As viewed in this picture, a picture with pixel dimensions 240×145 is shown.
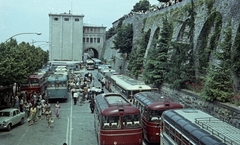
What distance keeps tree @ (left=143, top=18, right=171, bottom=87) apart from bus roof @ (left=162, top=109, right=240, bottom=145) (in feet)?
54.4

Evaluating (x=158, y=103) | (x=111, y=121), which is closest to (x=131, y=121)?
(x=111, y=121)

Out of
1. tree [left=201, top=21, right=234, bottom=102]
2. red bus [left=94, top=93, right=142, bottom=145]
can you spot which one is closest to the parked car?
red bus [left=94, top=93, right=142, bottom=145]

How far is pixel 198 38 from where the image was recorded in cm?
2738

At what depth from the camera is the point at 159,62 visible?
30.6 meters

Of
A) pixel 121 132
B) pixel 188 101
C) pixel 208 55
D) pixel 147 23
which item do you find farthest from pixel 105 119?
pixel 147 23

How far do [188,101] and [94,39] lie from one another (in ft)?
274

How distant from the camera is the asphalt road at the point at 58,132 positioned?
1809cm

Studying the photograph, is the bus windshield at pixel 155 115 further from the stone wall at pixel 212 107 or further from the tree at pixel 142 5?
the tree at pixel 142 5

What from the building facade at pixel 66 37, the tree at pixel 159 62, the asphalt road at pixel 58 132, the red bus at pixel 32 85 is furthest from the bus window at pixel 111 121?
the building facade at pixel 66 37

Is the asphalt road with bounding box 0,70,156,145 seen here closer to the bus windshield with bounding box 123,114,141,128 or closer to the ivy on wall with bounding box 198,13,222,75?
the bus windshield with bounding box 123,114,141,128

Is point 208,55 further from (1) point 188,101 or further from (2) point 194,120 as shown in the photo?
(2) point 194,120

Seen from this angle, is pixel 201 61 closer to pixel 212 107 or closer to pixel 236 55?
pixel 236 55

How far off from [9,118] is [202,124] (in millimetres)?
14208

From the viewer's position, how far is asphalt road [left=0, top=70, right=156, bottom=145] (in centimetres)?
1809
